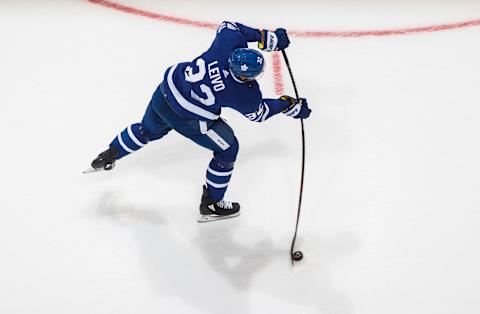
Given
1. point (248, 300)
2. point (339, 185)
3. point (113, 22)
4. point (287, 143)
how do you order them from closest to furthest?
1. point (248, 300)
2. point (339, 185)
3. point (287, 143)
4. point (113, 22)

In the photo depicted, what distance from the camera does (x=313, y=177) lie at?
3.73 meters

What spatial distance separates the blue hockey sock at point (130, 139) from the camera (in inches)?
135

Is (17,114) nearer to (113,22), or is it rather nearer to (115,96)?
(115,96)

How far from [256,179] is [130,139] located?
773 mm

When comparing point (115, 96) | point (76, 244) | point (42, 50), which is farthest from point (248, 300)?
point (42, 50)

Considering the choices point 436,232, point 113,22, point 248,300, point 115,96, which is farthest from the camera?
point 113,22

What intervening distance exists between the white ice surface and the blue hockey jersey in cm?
73

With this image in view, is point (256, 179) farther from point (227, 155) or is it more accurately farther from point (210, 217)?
point (227, 155)

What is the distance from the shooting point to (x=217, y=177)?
3.29m

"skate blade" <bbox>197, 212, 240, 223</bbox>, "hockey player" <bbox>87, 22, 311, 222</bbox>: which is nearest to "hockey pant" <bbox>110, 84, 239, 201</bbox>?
"hockey player" <bbox>87, 22, 311, 222</bbox>

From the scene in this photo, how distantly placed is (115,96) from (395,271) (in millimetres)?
2177

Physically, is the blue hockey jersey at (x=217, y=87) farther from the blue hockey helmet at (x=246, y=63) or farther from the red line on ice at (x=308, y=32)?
the red line on ice at (x=308, y=32)

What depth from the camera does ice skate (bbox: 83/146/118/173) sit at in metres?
3.52

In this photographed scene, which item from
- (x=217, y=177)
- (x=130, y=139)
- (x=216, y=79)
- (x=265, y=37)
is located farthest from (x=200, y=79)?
(x=130, y=139)
